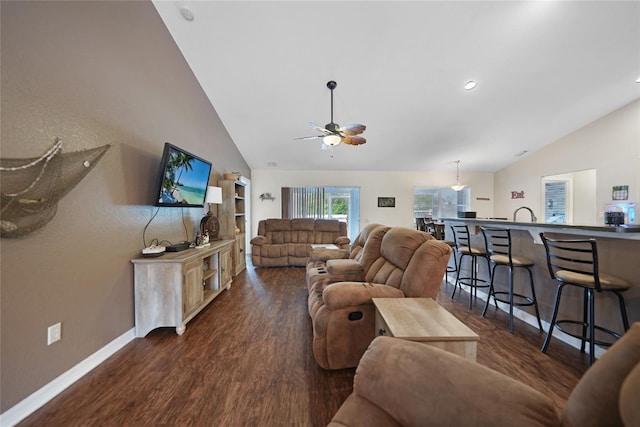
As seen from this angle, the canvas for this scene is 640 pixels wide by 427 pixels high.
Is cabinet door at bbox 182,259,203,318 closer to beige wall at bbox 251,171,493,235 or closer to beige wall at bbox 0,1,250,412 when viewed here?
beige wall at bbox 0,1,250,412

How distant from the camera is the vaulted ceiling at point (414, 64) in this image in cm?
264

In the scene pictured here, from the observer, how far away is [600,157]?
467 cm

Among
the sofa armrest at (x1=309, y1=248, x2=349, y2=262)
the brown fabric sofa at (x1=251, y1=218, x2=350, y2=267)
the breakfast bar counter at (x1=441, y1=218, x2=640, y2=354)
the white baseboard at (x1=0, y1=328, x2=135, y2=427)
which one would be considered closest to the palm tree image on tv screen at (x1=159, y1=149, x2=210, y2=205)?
the white baseboard at (x1=0, y1=328, x2=135, y2=427)

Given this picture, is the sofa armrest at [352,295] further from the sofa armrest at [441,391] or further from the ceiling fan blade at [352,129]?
the ceiling fan blade at [352,129]

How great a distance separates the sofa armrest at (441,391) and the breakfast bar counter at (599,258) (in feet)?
6.73

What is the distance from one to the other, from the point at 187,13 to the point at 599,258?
15.5 feet

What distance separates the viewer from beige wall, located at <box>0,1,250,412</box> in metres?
1.41

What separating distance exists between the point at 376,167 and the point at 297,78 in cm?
391

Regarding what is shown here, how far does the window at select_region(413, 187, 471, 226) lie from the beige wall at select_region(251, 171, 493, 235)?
8.7 inches

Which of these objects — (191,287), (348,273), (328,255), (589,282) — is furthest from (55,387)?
(589,282)

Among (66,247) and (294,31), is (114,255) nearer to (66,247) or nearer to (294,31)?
(66,247)

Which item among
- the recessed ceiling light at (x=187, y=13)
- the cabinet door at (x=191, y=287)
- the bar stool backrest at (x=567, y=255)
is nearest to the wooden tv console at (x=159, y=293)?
the cabinet door at (x=191, y=287)

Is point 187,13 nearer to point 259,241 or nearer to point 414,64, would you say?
point 414,64

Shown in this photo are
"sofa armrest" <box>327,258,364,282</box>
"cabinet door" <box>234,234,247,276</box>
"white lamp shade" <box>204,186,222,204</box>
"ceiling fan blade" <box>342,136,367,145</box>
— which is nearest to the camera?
"sofa armrest" <box>327,258,364,282</box>
